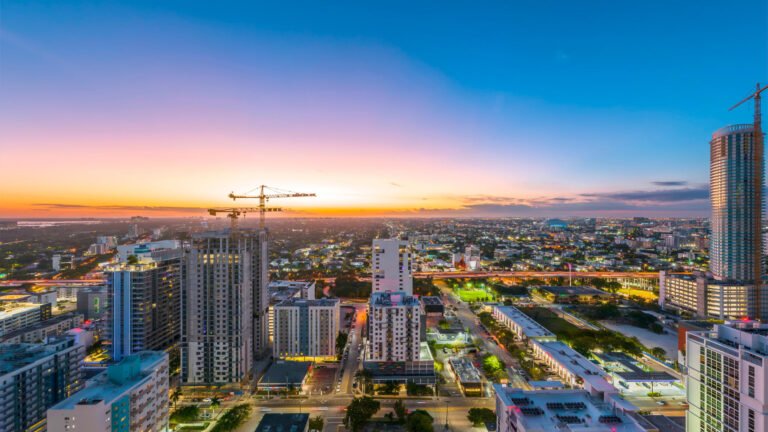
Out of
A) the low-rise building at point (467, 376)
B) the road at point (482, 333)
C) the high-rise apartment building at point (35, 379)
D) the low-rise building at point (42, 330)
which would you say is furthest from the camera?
the low-rise building at point (42, 330)

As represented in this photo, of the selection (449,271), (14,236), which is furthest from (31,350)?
(14,236)

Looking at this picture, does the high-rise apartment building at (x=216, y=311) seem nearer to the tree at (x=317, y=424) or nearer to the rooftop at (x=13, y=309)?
the tree at (x=317, y=424)

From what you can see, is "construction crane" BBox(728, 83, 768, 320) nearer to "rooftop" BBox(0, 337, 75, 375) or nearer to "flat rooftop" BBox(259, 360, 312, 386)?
"flat rooftop" BBox(259, 360, 312, 386)

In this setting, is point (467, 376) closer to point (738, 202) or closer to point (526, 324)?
point (526, 324)

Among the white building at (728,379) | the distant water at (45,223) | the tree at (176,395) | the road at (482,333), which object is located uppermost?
the distant water at (45,223)

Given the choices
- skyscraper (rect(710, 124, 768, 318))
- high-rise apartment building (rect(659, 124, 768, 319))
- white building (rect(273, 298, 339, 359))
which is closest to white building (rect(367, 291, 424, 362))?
white building (rect(273, 298, 339, 359))

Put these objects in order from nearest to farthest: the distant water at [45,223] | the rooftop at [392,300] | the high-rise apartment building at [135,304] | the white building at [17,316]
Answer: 1. the high-rise apartment building at [135,304]
2. the rooftop at [392,300]
3. the white building at [17,316]
4. the distant water at [45,223]

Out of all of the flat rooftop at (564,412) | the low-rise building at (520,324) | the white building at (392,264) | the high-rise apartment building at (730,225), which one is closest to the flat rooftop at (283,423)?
the flat rooftop at (564,412)
